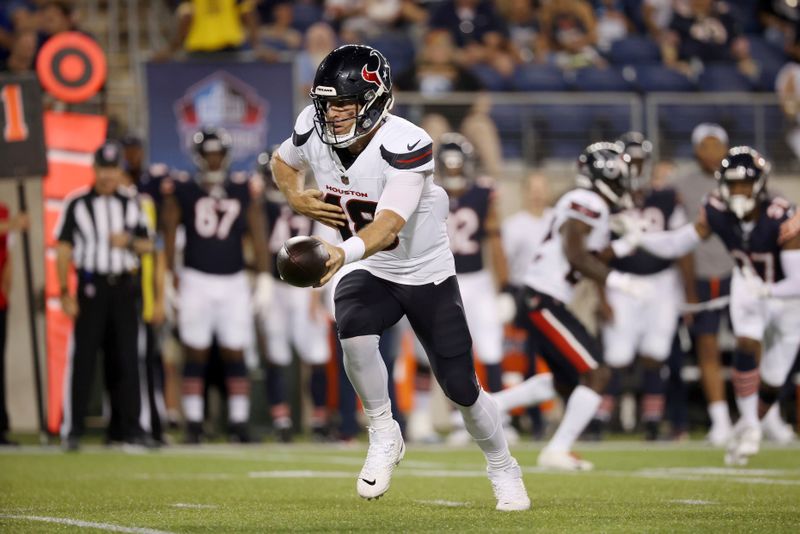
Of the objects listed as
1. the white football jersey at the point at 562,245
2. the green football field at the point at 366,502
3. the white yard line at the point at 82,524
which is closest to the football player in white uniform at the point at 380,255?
the green football field at the point at 366,502

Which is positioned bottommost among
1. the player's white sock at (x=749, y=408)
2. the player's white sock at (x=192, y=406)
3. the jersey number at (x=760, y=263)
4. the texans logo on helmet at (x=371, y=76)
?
the player's white sock at (x=192, y=406)

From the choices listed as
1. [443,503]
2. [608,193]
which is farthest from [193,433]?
[443,503]

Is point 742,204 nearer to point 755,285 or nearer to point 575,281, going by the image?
point 755,285

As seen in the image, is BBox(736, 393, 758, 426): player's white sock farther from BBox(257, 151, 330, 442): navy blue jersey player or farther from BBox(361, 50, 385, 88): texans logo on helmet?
BBox(361, 50, 385, 88): texans logo on helmet

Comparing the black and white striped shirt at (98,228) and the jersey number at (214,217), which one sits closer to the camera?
the black and white striped shirt at (98,228)

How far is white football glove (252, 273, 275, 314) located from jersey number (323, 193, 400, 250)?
4.76 metres

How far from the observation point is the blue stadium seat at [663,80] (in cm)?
1375

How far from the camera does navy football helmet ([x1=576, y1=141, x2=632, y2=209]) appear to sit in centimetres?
830

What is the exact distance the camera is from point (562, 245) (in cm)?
823

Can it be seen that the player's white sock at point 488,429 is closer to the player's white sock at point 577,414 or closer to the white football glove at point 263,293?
the player's white sock at point 577,414

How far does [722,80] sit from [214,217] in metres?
6.12

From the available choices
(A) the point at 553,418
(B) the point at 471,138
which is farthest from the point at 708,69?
(A) the point at 553,418

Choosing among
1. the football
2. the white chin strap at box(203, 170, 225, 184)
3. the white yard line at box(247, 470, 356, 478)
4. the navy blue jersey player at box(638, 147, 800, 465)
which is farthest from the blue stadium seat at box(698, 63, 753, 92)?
the football

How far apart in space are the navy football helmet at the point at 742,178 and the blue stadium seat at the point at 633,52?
6.15 m
